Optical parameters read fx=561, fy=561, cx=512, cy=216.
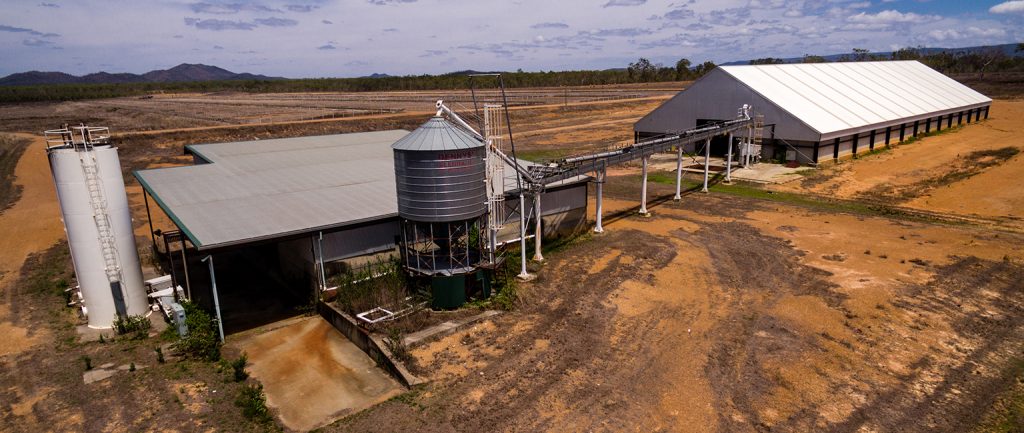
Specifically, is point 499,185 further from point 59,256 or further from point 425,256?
point 59,256

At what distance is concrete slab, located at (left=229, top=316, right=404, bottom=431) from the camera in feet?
45.0

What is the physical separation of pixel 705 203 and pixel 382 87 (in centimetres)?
16599

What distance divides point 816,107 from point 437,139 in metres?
38.3

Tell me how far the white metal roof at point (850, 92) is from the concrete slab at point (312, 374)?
37576 millimetres

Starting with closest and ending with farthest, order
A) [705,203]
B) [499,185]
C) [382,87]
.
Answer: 1. [499,185]
2. [705,203]
3. [382,87]

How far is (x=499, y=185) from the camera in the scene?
67.4 ft

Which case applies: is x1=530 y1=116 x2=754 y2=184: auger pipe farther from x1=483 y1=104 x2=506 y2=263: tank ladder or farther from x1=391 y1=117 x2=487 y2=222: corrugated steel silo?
x1=391 y1=117 x2=487 y2=222: corrugated steel silo

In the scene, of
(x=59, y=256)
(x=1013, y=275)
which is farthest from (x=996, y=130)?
(x=59, y=256)

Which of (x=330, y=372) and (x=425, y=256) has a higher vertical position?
(x=425, y=256)

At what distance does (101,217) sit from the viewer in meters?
18.3

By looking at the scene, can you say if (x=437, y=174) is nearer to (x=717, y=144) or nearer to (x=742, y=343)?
(x=742, y=343)

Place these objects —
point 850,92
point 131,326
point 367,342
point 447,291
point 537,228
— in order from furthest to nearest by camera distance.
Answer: point 850,92 → point 537,228 → point 447,291 → point 131,326 → point 367,342

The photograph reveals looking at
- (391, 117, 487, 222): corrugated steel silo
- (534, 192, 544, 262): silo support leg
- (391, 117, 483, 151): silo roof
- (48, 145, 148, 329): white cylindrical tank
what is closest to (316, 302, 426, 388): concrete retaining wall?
(391, 117, 487, 222): corrugated steel silo

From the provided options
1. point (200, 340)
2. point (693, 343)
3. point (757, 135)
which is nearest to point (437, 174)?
point (200, 340)
